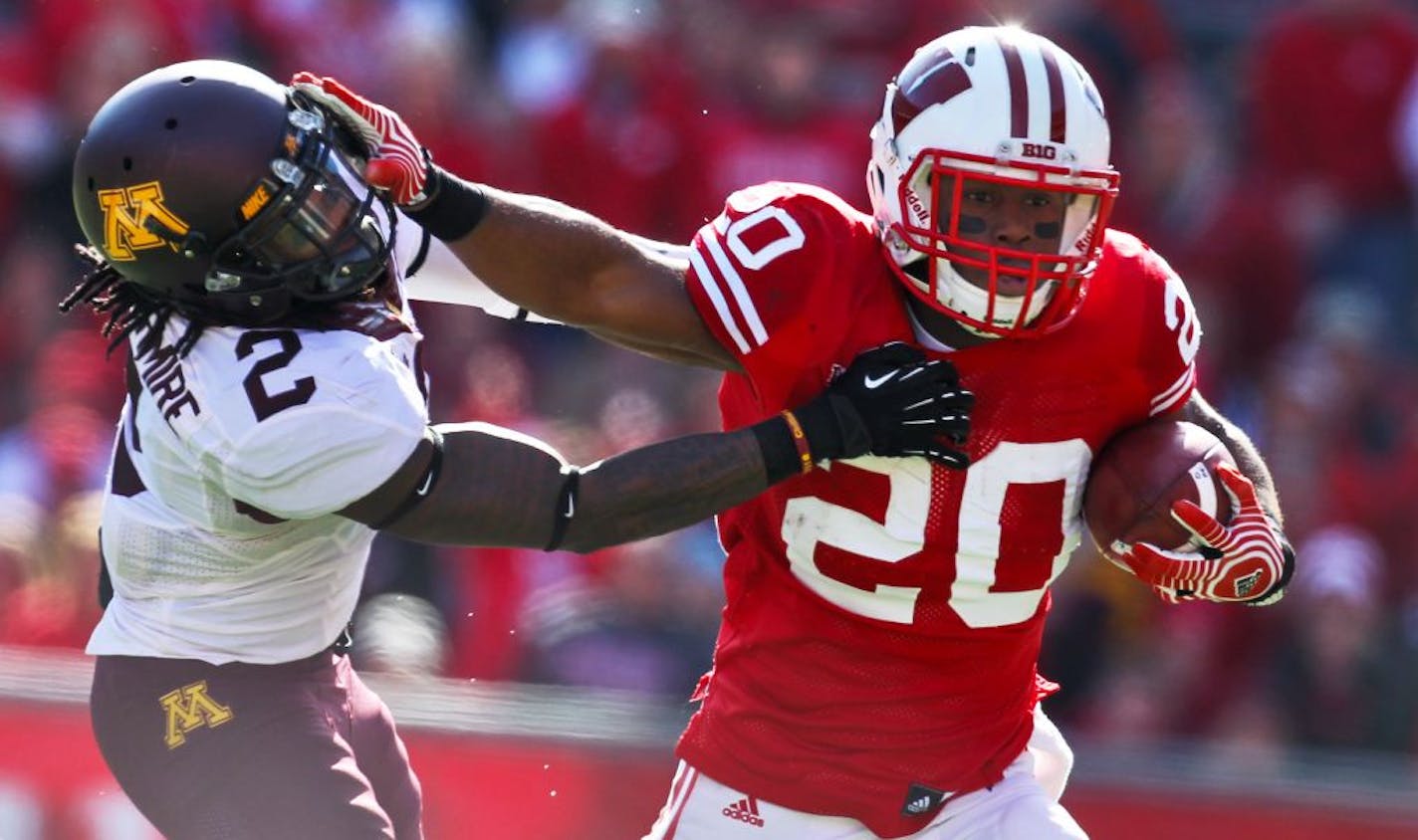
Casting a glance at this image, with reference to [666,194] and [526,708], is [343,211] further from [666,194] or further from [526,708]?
[666,194]

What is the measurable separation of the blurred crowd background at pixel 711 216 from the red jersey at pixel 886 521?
2522 mm

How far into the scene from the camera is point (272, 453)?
348 centimetres

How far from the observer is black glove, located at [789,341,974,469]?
346 cm

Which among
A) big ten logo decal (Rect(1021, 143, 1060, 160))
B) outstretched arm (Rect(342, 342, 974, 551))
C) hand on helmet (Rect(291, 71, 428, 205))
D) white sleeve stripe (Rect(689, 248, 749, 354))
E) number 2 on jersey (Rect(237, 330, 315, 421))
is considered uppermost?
big ten logo decal (Rect(1021, 143, 1060, 160))

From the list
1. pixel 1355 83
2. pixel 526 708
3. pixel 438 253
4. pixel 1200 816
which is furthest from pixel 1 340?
pixel 1355 83

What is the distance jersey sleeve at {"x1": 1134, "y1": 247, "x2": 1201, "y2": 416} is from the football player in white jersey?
0.37 m

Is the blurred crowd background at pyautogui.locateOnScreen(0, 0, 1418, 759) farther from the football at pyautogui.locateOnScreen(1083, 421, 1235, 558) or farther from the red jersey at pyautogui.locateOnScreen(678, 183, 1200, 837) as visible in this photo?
the football at pyautogui.locateOnScreen(1083, 421, 1235, 558)

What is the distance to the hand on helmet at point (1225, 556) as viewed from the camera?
3537 mm

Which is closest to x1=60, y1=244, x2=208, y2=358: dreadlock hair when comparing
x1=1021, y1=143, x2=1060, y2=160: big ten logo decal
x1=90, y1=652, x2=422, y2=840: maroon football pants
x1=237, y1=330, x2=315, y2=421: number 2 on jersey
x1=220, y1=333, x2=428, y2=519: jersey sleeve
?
x1=237, y1=330, x2=315, y2=421: number 2 on jersey

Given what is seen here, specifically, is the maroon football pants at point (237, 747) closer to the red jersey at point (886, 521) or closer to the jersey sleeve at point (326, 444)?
the jersey sleeve at point (326, 444)

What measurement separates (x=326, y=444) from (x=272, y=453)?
0.28ft

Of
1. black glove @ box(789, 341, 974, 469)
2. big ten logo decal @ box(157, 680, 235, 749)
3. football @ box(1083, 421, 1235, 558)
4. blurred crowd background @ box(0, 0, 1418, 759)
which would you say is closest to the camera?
black glove @ box(789, 341, 974, 469)

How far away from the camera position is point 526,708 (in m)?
5.40

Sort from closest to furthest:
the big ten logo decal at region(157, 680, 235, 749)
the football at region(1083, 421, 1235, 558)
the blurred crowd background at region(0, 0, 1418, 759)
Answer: the football at region(1083, 421, 1235, 558) < the big ten logo decal at region(157, 680, 235, 749) < the blurred crowd background at region(0, 0, 1418, 759)
